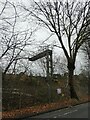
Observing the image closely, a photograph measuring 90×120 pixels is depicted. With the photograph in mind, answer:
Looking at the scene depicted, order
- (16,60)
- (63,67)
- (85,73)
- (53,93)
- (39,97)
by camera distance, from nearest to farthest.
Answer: (16,60) → (39,97) → (53,93) → (63,67) → (85,73)

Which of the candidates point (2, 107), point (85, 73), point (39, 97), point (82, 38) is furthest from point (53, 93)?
point (85, 73)

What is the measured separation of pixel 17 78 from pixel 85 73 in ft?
124

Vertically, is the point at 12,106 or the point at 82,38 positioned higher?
the point at 82,38

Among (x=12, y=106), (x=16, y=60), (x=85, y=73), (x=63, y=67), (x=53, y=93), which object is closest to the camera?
(x=16, y=60)

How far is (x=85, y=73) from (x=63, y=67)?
22.8ft

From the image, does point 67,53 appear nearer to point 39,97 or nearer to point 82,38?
point 82,38

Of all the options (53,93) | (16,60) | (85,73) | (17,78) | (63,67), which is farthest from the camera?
(85,73)

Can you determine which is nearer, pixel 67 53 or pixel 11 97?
pixel 11 97

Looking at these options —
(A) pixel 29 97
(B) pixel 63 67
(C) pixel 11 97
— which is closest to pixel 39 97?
(A) pixel 29 97

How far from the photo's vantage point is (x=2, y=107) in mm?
25844

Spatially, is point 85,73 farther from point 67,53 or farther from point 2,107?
point 2,107

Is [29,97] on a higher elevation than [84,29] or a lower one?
lower

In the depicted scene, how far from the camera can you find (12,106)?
1093 inches

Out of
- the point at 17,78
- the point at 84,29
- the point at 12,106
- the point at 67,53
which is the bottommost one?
the point at 12,106
